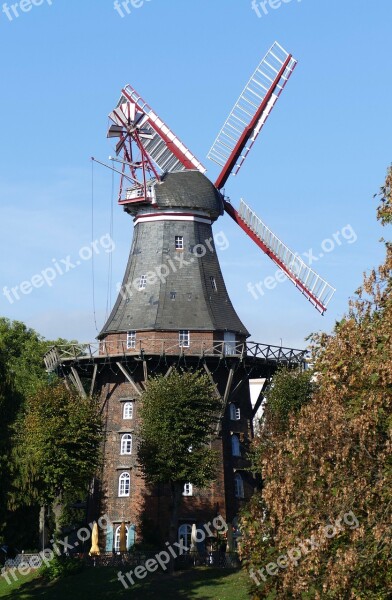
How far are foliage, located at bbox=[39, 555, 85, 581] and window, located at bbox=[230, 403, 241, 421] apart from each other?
574 inches

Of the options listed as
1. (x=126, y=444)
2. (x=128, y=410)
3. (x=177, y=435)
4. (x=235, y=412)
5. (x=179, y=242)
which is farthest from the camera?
(x=179, y=242)

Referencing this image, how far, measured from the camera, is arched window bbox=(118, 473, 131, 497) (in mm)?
65562

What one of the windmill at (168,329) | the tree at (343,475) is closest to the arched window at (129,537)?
the windmill at (168,329)

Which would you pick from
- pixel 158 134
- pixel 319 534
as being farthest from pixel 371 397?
pixel 158 134

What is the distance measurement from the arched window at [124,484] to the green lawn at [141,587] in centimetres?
861

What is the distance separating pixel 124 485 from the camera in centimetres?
6569

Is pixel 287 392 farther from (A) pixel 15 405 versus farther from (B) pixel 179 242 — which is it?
(A) pixel 15 405

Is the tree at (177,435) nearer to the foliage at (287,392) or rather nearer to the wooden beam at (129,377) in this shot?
the foliage at (287,392)

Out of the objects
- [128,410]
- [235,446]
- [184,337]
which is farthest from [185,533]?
[184,337]

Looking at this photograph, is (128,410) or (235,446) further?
(235,446)

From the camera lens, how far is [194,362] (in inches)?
2628

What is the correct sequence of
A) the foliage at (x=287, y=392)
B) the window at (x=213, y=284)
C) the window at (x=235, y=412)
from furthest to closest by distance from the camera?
the window at (x=213, y=284) < the window at (x=235, y=412) < the foliage at (x=287, y=392)

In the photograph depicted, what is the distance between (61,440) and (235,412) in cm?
1323

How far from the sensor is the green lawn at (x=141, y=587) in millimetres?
52188
